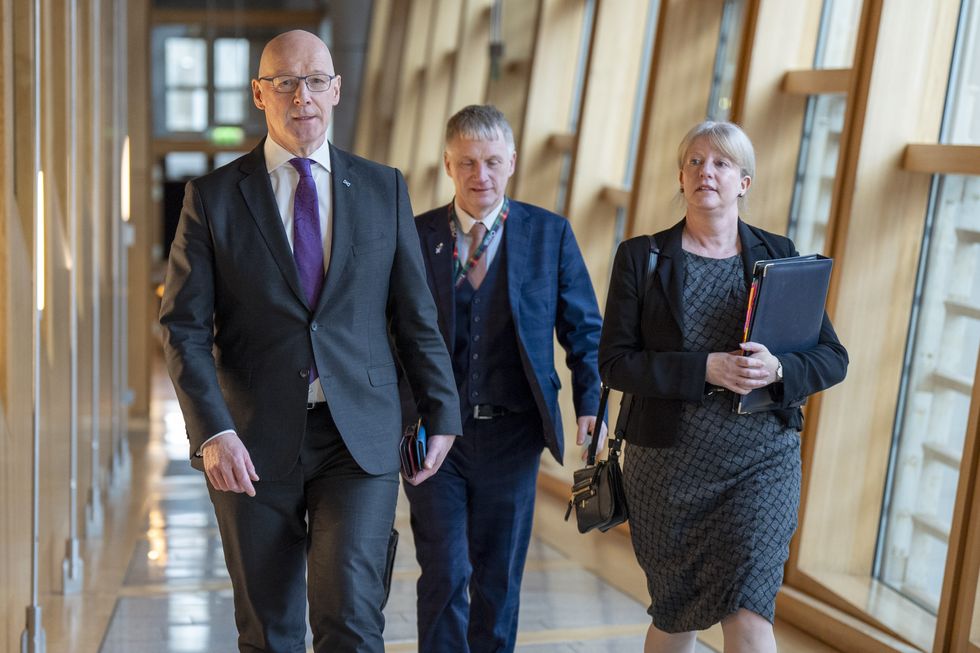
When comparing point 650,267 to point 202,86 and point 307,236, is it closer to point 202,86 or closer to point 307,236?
point 307,236

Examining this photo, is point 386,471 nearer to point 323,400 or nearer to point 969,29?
point 323,400

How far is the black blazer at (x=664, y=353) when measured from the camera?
299 cm

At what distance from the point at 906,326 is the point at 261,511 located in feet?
9.06

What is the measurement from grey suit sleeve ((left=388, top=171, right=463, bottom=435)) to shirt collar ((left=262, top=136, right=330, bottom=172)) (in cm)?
21

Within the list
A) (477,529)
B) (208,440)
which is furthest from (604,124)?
(208,440)

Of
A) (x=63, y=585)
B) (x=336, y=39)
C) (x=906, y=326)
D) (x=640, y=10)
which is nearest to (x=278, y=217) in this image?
(x=906, y=326)

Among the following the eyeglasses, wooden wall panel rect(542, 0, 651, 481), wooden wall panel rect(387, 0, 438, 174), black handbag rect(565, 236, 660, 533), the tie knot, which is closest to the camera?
the eyeglasses

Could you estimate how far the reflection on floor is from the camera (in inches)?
179

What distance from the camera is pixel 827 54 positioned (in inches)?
213

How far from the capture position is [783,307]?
297cm

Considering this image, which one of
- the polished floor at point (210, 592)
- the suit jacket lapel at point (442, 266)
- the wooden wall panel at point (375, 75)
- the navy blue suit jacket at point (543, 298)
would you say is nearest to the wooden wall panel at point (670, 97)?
the polished floor at point (210, 592)

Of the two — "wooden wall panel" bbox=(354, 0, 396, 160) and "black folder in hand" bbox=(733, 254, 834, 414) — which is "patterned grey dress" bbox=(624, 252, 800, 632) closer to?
"black folder in hand" bbox=(733, 254, 834, 414)

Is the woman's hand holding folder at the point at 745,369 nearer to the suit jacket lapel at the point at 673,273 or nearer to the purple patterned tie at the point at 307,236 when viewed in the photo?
the suit jacket lapel at the point at 673,273

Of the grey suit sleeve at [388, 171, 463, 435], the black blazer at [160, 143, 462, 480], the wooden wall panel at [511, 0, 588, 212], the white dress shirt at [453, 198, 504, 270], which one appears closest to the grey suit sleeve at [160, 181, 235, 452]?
the black blazer at [160, 143, 462, 480]
